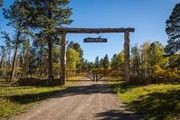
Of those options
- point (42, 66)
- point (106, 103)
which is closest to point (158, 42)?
point (42, 66)

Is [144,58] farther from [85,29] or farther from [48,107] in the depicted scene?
[48,107]

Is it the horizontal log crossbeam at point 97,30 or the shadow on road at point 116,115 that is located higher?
the horizontal log crossbeam at point 97,30

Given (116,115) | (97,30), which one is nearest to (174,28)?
(97,30)

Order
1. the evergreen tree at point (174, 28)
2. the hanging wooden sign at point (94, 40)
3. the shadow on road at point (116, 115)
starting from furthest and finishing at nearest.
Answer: the evergreen tree at point (174, 28) → the hanging wooden sign at point (94, 40) → the shadow on road at point (116, 115)

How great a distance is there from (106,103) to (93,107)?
238 centimetres

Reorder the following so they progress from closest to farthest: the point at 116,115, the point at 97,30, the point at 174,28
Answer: the point at 116,115 → the point at 97,30 → the point at 174,28

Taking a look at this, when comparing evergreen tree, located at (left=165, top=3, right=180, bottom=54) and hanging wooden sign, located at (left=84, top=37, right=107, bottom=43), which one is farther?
evergreen tree, located at (left=165, top=3, right=180, bottom=54)

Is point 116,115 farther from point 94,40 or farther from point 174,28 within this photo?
point 174,28

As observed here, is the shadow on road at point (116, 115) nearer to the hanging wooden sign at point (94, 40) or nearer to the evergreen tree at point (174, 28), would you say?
the hanging wooden sign at point (94, 40)

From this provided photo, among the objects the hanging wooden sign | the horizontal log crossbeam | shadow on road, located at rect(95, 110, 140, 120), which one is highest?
the horizontal log crossbeam

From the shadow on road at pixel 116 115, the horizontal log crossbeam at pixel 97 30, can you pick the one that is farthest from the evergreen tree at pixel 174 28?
the shadow on road at pixel 116 115

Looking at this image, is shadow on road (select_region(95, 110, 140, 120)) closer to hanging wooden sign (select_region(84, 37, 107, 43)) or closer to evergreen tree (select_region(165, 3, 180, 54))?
hanging wooden sign (select_region(84, 37, 107, 43))

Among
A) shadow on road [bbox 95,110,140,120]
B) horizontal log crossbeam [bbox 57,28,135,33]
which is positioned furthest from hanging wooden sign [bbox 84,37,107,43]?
shadow on road [bbox 95,110,140,120]

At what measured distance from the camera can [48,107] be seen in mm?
22125
